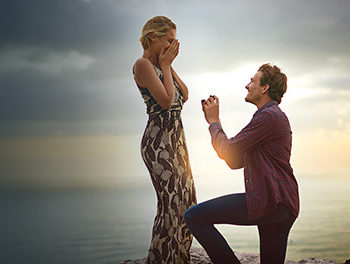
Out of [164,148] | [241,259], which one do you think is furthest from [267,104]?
[241,259]

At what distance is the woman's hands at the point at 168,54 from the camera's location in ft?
11.9

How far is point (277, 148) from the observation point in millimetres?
2936

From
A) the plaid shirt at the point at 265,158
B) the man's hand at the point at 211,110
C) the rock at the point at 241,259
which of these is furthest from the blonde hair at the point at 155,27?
the rock at the point at 241,259

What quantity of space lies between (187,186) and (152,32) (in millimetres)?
1362

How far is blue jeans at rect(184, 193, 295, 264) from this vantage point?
2.92m

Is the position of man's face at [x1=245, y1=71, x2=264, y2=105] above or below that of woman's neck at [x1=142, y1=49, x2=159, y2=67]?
below

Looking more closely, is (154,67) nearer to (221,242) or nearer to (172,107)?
(172,107)

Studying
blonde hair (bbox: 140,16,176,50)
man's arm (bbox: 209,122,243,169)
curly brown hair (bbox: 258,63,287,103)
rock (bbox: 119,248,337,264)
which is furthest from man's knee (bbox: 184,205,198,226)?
rock (bbox: 119,248,337,264)

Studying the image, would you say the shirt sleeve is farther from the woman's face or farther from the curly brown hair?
the woman's face

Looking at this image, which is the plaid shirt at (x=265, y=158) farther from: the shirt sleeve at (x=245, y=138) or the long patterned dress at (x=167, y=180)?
the long patterned dress at (x=167, y=180)

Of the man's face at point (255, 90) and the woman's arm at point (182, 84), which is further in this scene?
the woman's arm at point (182, 84)

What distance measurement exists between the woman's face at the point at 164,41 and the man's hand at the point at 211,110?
73cm

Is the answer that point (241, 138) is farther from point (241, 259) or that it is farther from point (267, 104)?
point (241, 259)

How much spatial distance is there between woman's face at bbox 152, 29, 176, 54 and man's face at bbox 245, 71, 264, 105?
0.89 m
